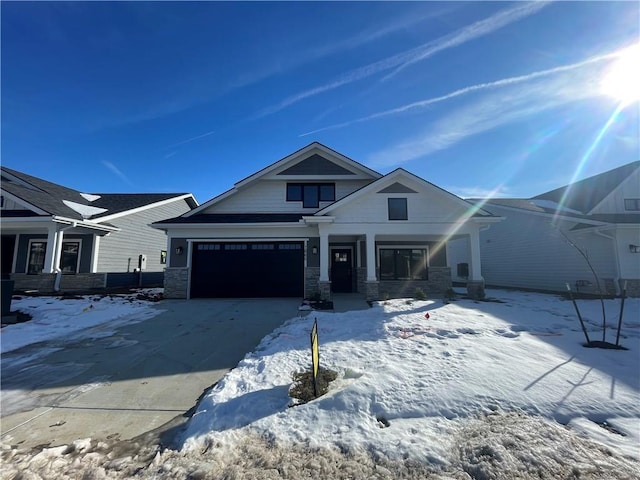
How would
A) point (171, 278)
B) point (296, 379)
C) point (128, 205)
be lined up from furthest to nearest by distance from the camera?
point (128, 205) < point (171, 278) < point (296, 379)

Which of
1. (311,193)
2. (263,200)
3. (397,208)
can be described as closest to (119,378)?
(397,208)

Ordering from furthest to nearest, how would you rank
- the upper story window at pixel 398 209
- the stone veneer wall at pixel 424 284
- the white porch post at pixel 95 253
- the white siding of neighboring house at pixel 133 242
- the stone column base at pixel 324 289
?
the white siding of neighboring house at pixel 133 242 < the white porch post at pixel 95 253 < the stone veneer wall at pixel 424 284 < the upper story window at pixel 398 209 < the stone column base at pixel 324 289

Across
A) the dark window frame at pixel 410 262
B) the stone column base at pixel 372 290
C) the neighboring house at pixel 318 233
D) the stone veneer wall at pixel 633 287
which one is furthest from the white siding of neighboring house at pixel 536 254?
the stone column base at pixel 372 290

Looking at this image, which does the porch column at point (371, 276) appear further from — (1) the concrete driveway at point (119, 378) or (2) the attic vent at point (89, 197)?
(2) the attic vent at point (89, 197)

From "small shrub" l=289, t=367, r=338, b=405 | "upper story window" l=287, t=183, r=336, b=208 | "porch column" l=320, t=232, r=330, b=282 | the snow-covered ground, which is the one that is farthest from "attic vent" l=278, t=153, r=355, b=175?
"small shrub" l=289, t=367, r=338, b=405

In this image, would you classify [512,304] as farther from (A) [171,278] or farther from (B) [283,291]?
(A) [171,278]

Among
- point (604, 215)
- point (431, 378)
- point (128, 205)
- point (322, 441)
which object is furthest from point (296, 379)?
point (128, 205)

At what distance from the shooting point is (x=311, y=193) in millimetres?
14344

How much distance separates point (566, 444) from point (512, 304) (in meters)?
8.60

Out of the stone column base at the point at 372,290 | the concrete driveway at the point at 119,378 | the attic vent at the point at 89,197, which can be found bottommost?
the concrete driveway at the point at 119,378

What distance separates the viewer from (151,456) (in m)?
2.65

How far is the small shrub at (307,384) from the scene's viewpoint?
361cm

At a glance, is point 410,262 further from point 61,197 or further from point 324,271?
point 61,197

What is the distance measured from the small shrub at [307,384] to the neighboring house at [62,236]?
13065 mm
